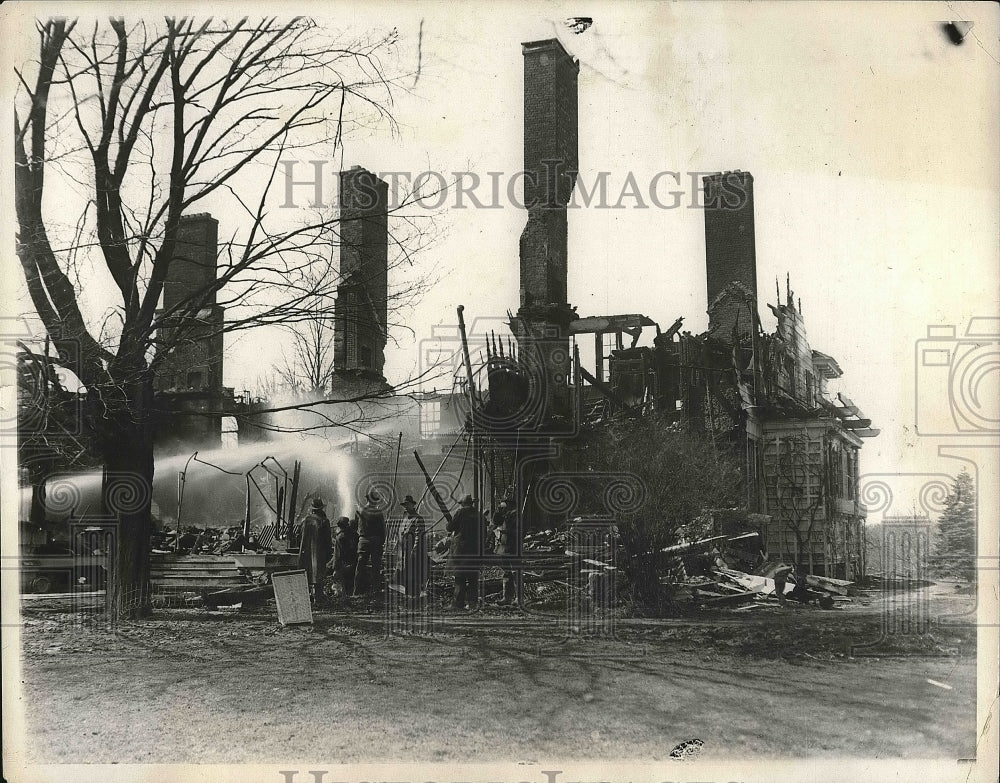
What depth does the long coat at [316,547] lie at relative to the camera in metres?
9.09

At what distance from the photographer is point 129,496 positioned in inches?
353

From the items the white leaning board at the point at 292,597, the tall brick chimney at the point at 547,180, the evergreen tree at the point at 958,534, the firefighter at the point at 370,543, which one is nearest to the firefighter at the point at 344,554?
the firefighter at the point at 370,543

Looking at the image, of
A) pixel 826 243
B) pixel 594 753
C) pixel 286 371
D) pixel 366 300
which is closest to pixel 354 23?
pixel 366 300

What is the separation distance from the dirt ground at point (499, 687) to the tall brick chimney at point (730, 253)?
9.88ft

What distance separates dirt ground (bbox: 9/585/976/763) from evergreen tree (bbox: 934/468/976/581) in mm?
297

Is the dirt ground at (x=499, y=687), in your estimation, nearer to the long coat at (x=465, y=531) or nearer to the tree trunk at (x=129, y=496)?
the tree trunk at (x=129, y=496)

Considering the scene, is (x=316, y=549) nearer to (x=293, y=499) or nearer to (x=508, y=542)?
(x=293, y=499)

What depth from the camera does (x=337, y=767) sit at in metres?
7.35

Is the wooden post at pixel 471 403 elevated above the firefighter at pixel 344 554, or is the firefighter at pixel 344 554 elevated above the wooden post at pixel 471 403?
the wooden post at pixel 471 403

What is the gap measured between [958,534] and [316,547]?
20.5 feet

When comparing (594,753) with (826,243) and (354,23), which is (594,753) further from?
(354,23)

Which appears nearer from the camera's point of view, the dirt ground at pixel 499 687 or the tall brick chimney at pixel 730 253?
the dirt ground at pixel 499 687

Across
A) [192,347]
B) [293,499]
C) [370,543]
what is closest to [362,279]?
[192,347]

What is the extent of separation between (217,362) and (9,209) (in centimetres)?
244
